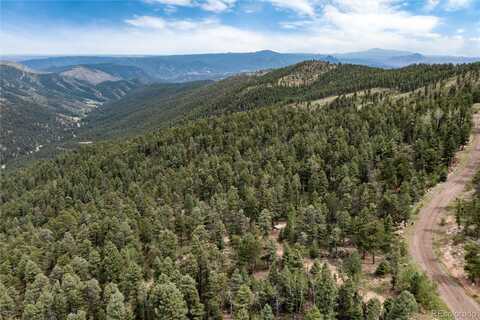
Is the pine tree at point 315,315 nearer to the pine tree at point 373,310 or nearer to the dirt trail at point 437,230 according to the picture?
the pine tree at point 373,310

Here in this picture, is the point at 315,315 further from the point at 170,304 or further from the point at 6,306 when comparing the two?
the point at 6,306

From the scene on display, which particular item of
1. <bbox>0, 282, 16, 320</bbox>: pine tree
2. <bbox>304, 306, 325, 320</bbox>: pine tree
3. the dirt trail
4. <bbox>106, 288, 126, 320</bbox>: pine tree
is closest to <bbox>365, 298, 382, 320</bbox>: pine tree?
<bbox>304, 306, 325, 320</bbox>: pine tree

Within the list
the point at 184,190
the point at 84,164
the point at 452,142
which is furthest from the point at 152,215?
the point at 84,164

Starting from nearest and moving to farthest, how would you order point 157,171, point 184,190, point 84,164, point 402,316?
point 402,316, point 184,190, point 157,171, point 84,164

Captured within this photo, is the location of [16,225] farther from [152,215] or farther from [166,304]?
[166,304]

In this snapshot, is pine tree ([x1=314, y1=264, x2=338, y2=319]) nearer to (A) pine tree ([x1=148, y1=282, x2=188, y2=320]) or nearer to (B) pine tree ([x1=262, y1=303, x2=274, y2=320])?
(B) pine tree ([x1=262, y1=303, x2=274, y2=320])

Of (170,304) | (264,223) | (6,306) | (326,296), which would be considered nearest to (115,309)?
(170,304)

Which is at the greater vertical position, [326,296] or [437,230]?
[437,230]
